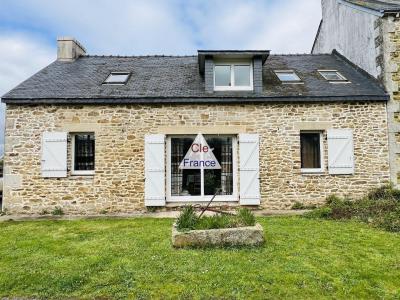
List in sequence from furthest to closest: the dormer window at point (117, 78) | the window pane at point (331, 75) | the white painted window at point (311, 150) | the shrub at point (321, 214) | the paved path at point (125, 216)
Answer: the window pane at point (331, 75), the dormer window at point (117, 78), the white painted window at point (311, 150), the paved path at point (125, 216), the shrub at point (321, 214)

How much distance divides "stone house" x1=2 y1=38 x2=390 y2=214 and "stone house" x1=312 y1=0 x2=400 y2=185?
0.31m

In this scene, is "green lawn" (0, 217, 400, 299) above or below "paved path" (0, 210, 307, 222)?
below

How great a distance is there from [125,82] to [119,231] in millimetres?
5401

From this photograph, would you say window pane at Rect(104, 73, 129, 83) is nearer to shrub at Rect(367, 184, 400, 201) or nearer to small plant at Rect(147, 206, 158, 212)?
small plant at Rect(147, 206, 158, 212)

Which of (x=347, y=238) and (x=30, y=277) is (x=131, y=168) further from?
(x=347, y=238)

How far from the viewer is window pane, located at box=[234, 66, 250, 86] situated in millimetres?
10641

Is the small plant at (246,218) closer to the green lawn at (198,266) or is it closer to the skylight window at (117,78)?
the green lawn at (198,266)

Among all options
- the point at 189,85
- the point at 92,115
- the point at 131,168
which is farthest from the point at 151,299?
the point at 189,85

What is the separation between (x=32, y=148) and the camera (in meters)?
9.80

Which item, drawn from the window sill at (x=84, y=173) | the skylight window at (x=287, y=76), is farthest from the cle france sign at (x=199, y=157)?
the skylight window at (x=287, y=76)

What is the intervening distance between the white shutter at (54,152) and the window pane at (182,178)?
3151mm

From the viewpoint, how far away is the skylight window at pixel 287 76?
11148 mm

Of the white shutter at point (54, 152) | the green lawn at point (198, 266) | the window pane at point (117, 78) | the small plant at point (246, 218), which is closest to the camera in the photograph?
the green lawn at point (198, 266)

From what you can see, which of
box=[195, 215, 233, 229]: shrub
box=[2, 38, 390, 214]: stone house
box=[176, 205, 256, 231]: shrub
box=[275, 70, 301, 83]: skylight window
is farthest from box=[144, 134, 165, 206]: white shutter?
box=[275, 70, 301, 83]: skylight window
